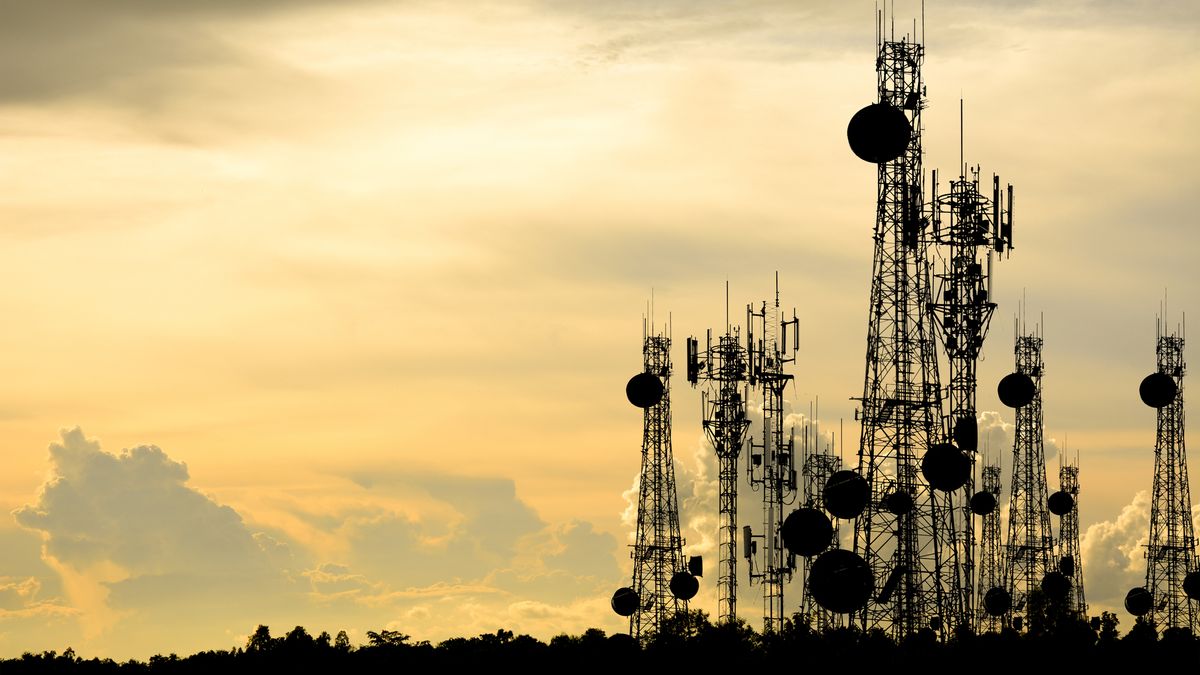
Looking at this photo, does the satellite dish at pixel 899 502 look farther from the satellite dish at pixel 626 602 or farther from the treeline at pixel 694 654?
the satellite dish at pixel 626 602

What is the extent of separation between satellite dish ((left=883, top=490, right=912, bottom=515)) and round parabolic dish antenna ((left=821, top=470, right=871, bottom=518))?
0.96 meters

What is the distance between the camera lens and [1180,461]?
297 ft

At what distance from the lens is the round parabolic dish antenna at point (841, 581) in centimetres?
5009

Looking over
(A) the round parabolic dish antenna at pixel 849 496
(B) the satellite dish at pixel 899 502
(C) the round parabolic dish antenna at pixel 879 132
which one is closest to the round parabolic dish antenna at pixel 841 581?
(A) the round parabolic dish antenna at pixel 849 496

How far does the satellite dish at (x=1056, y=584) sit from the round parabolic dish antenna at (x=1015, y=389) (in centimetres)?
2515

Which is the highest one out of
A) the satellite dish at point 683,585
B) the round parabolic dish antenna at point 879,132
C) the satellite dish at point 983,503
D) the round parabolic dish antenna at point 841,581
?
the round parabolic dish antenna at point 879,132

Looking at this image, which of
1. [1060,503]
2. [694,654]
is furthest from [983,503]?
[694,654]

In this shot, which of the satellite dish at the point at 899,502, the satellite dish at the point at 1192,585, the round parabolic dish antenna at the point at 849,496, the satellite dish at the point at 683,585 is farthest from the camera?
the satellite dish at the point at 1192,585

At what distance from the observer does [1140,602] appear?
91.4 metres

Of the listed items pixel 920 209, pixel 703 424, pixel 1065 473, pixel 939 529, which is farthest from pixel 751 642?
pixel 1065 473

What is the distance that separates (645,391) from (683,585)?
9.49 meters

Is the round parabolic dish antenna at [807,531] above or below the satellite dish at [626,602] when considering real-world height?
below

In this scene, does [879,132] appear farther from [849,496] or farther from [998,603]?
[998,603]

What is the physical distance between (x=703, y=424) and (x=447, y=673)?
797 inches
